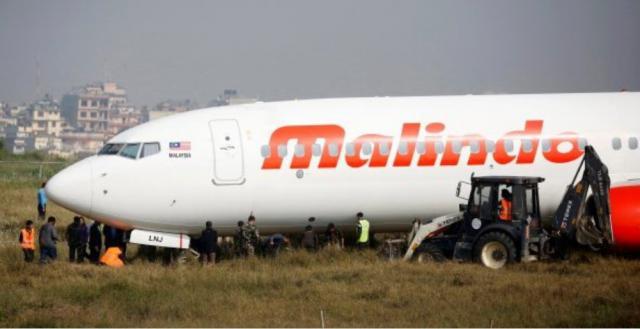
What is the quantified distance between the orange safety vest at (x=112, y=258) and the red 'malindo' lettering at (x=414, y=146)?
450 centimetres

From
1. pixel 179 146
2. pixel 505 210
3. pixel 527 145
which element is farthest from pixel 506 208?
pixel 179 146

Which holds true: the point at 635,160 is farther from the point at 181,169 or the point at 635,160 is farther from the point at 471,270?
the point at 181,169

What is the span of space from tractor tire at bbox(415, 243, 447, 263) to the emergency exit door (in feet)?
16.1

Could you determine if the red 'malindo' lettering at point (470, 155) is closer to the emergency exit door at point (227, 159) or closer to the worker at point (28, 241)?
the emergency exit door at point (227, 159)

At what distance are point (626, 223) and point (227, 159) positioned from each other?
9973 mm

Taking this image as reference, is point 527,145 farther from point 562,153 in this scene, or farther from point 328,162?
point 328,162

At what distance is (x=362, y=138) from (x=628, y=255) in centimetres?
739

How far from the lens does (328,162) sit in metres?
28.4

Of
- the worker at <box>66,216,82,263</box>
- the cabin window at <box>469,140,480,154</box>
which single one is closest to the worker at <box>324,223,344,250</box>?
the cabin window at <box>469,140,480,154</box>

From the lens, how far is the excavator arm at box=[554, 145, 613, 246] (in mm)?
26797

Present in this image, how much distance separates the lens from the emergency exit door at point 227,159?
28062 millimetres

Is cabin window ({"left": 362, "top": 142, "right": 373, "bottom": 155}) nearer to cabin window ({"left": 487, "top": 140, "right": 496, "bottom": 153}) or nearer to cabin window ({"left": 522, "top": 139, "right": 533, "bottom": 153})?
cabin window ({"left": 487, "top": 140, "right": 496, "bottom": 153})

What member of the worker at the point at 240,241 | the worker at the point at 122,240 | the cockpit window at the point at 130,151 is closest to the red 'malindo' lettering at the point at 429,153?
the worker at the point at 240,241

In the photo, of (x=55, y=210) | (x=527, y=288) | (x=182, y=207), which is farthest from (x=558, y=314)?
(x=55, y=210)
